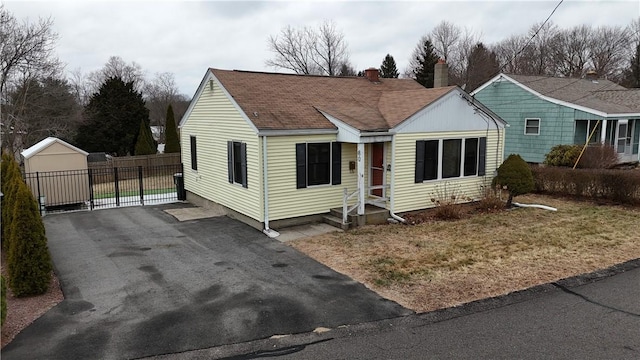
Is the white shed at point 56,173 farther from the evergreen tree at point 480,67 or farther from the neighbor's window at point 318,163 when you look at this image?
the evergreen tree at point 480,67

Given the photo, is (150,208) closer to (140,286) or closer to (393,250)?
(140,286)

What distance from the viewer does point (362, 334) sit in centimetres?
601

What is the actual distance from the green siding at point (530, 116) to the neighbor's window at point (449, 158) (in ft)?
30.7

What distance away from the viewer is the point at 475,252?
9.48m

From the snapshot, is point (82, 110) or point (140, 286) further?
point (82, 110)

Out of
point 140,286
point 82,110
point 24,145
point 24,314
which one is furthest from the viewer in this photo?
point 82,110

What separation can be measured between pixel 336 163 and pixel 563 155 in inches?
503

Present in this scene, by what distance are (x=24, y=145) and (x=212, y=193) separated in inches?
872

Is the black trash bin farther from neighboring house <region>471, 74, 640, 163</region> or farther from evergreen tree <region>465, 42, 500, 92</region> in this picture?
evergreen tree <region>465, 42, 500, 92</region>

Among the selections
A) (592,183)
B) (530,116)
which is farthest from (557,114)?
(592,183)

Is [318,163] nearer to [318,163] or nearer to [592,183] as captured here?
[318,163]

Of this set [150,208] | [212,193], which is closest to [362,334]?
[212,193]

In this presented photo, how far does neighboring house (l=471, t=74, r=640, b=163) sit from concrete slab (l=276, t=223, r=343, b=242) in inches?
586

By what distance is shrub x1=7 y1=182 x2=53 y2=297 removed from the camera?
7.24m
